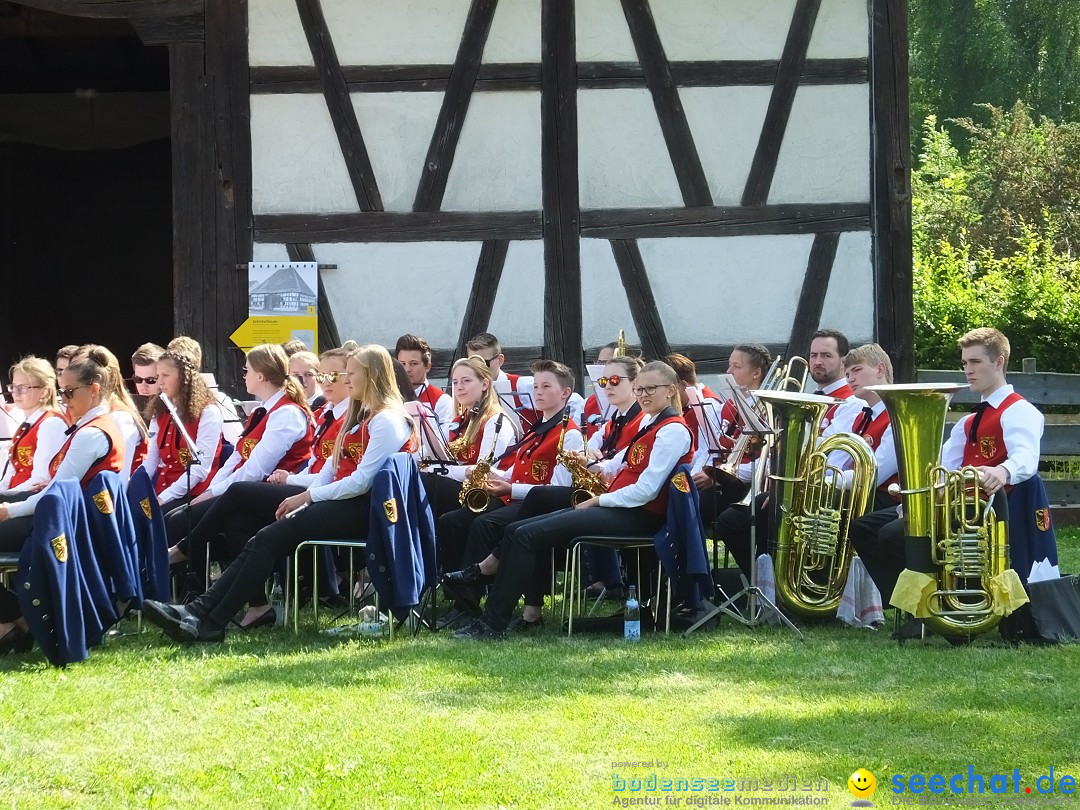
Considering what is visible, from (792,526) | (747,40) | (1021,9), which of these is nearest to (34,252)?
(747,40)

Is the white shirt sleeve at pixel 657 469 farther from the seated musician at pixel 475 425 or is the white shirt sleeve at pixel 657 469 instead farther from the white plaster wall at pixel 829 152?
the white plaster wall at pixel 829 152

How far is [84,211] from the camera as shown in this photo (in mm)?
18797

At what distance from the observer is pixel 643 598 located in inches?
310

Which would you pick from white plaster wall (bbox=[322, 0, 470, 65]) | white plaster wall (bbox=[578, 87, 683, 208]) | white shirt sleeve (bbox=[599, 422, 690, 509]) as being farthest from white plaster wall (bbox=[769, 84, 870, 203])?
white shirt sleeve (bbox=[599, 422, 690, 509])

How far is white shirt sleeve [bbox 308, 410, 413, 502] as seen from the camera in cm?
720

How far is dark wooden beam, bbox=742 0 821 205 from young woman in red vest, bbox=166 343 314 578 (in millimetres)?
4722

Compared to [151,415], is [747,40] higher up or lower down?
higher up

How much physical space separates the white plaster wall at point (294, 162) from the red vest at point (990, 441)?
5.94m

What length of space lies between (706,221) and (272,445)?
15.4 ft

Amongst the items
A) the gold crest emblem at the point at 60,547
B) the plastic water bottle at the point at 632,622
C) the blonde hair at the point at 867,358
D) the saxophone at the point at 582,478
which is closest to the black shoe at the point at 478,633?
the plastic water bottle at the point at 632,622

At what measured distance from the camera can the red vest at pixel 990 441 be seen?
6.93 m

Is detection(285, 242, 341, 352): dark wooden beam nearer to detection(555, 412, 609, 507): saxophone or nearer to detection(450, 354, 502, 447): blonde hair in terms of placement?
detection(450, 354, 502, 447): blonde hair

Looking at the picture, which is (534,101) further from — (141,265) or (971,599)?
(141,265)

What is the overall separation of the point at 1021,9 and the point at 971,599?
29786 millimetres
